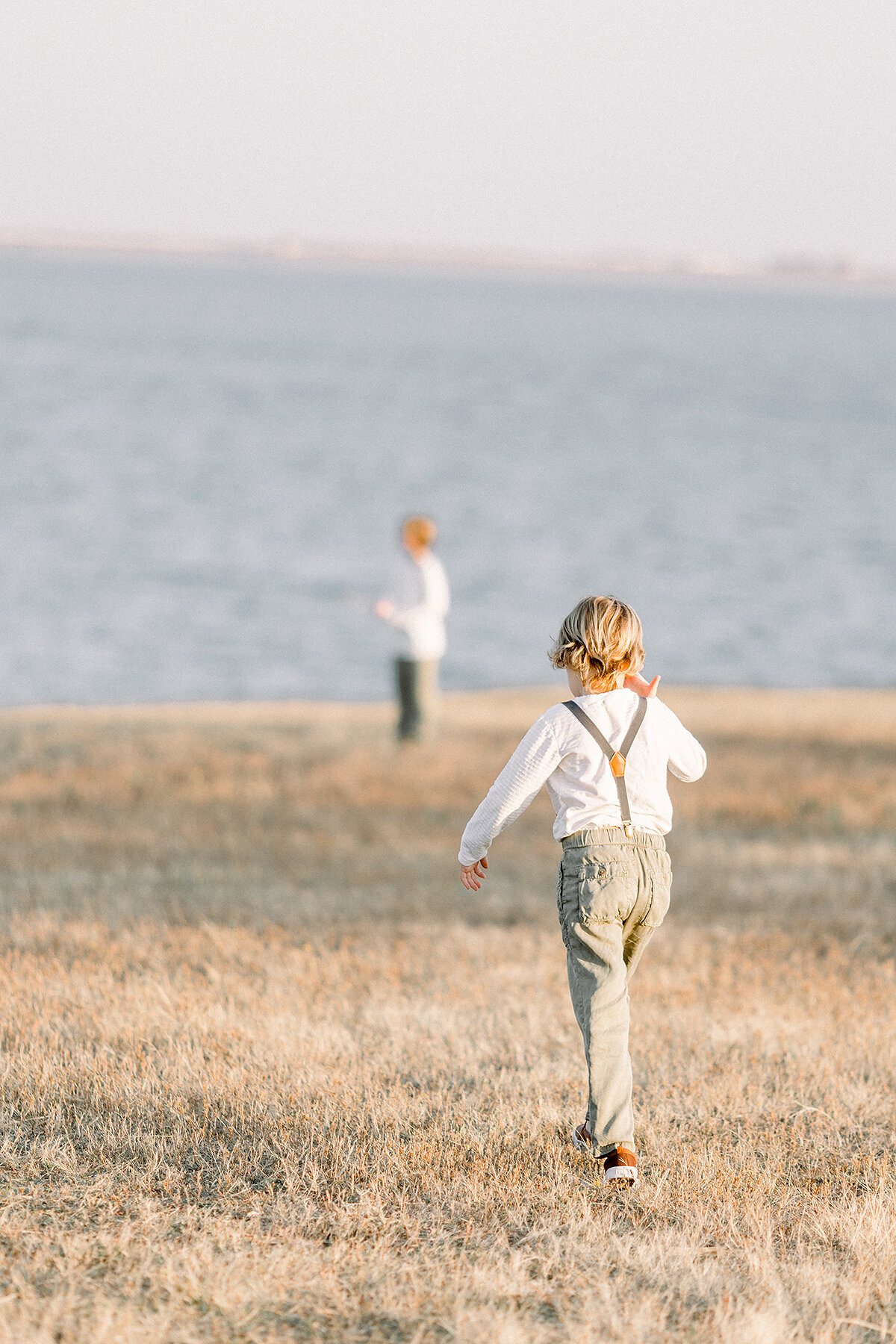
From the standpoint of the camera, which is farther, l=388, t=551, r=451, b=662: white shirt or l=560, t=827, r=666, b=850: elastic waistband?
l=388, t=551, r=451, b=662: white shirt

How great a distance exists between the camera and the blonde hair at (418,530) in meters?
13.5

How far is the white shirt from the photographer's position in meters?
13.7

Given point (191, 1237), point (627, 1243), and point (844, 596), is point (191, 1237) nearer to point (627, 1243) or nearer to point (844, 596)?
point (627, 1243)

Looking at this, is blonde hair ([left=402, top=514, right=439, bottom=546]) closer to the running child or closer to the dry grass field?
the dry grass field

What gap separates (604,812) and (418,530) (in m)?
9.09

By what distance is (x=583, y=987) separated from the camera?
4.66m

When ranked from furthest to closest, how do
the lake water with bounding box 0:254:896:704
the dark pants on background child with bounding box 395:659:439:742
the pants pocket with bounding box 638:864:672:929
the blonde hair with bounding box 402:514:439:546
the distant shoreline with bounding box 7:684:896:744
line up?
the lake water with bounding box 0:254:896:704, the distant shoreline with bounding box 7:684:896:744, the dark pants on background child with bounding box 395:659:439:742, the blonde hair with bounding box 402:514:439:546, the pants pocket with bounding box 638:864:672:929

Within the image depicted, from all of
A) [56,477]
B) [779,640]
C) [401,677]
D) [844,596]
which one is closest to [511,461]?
[56,477]

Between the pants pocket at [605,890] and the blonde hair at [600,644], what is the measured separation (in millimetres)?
539

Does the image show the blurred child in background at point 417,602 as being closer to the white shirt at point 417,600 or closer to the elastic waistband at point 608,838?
the white shirt at point 417,600

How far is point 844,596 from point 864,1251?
39916 millimetres

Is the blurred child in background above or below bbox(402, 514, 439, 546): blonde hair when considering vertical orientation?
below

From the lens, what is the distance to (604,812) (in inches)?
181

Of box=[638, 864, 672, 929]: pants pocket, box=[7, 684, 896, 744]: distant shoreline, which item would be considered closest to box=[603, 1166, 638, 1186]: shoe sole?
box=[638, 864, 672, 929]: pants pocket
